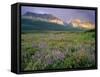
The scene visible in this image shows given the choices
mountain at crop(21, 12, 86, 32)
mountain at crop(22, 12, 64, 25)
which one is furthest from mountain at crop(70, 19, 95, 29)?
mountain at crop(22, 12, 64, 25)

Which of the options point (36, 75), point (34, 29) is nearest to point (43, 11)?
point (34, 29)

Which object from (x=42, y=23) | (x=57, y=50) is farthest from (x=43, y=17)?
(x=57, y=50)

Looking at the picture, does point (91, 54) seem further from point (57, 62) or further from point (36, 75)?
point (36, 75)

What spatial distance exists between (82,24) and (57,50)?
0.41m

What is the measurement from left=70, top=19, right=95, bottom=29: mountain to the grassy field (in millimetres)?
76

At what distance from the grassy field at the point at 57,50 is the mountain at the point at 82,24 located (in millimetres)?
76

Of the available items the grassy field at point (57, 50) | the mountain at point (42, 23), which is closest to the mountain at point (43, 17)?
the mountain at point (42, 23)

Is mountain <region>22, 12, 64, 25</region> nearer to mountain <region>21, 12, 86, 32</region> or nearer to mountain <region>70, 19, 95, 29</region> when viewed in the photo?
mountain <region>21, 12, 86, 32</region>

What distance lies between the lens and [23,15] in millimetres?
2883

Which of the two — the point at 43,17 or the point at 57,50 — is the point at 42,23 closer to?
the point at 43,17

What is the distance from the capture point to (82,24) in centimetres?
320

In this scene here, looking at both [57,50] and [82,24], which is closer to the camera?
[57,50]

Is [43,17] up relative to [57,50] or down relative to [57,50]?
up

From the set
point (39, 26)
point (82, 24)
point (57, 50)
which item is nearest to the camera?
point (39, 26)
